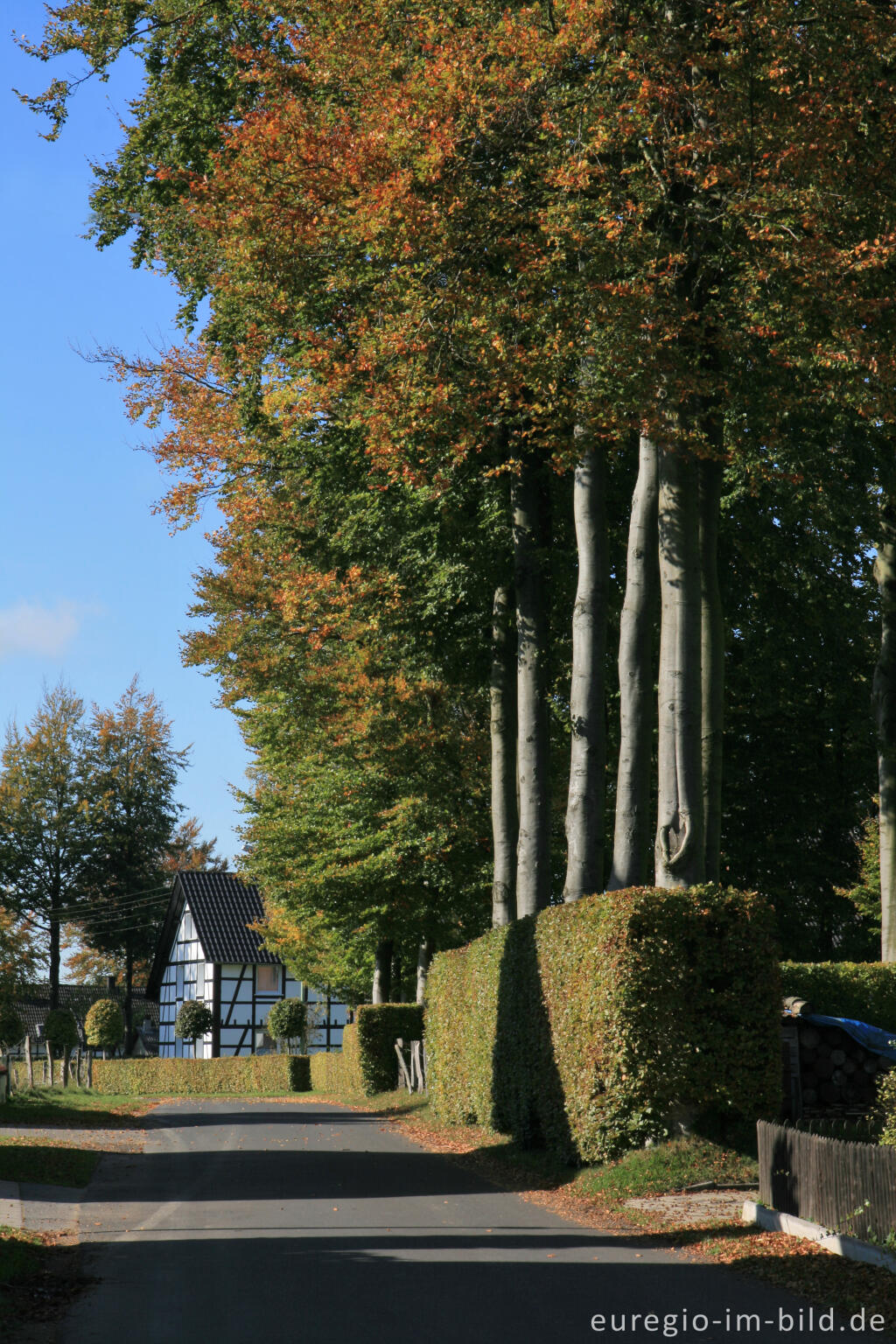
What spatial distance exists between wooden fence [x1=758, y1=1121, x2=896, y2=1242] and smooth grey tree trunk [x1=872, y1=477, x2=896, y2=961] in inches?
524

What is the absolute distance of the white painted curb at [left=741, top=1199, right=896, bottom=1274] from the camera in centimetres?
885

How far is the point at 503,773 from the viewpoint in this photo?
22891 mm

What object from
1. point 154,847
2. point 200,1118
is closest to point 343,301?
point 200,1118

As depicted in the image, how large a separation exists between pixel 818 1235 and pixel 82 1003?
6797 cm

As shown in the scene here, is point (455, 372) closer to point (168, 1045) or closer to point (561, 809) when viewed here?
point (561, 809)

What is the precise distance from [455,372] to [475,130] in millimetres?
2467

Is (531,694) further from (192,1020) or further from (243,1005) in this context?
(243,1005)

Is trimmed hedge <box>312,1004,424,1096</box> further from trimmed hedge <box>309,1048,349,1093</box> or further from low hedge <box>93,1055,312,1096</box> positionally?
low hedge <box>93,1055,312,1096</box>

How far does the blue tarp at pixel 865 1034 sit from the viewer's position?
56.5ft

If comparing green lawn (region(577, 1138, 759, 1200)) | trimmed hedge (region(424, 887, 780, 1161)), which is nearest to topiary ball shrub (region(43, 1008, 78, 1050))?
trimmed hedge (region(424, 887, 780, 1161))

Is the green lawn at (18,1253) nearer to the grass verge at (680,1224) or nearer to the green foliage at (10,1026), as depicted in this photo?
the grass verge at (680,1224)

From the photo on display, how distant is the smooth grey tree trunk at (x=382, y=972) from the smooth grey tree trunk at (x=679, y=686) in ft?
81.1

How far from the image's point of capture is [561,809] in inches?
1139

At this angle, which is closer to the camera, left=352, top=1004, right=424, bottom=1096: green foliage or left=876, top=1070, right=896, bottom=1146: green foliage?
left=876, top=1070, right=896, bottom=1146: green foliage
